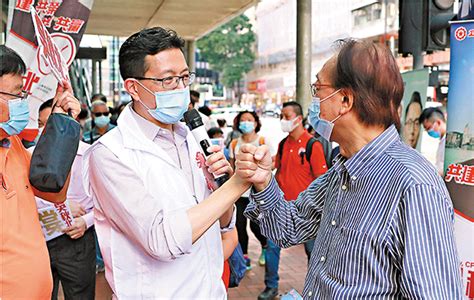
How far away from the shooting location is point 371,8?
28.6 meters

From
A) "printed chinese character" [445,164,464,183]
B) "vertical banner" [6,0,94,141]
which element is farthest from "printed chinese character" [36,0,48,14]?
"printed chinese character" [445,164,464,183]

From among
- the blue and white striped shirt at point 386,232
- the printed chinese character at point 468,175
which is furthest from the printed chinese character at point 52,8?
the printed chinese character at point 468,175

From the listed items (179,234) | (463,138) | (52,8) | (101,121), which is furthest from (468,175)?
(101,121)

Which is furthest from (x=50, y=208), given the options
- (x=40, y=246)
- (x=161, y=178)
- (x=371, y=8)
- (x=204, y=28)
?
(x=371, y=8)

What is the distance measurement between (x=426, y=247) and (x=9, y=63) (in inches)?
65.1

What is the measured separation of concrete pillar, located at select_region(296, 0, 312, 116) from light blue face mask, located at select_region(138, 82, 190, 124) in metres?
7.78

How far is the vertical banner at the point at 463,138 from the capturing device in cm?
336

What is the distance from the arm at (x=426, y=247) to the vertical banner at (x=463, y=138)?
7.24 feet

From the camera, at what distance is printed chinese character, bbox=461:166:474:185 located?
3.39 meters

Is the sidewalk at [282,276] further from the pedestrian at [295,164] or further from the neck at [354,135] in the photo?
the neck at [354,135]

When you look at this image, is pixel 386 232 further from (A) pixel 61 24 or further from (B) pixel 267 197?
A: (A) pixel 61 24

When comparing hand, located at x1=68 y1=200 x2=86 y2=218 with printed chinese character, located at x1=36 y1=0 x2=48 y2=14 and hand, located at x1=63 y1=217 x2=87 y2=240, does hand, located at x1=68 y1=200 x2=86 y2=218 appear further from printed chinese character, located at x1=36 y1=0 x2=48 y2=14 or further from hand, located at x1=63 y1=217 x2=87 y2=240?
printed chinese character, located at x1=36 y1=0 x2=48 y2=14

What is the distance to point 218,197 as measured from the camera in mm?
1651

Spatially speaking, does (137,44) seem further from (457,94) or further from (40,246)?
(457,94)
